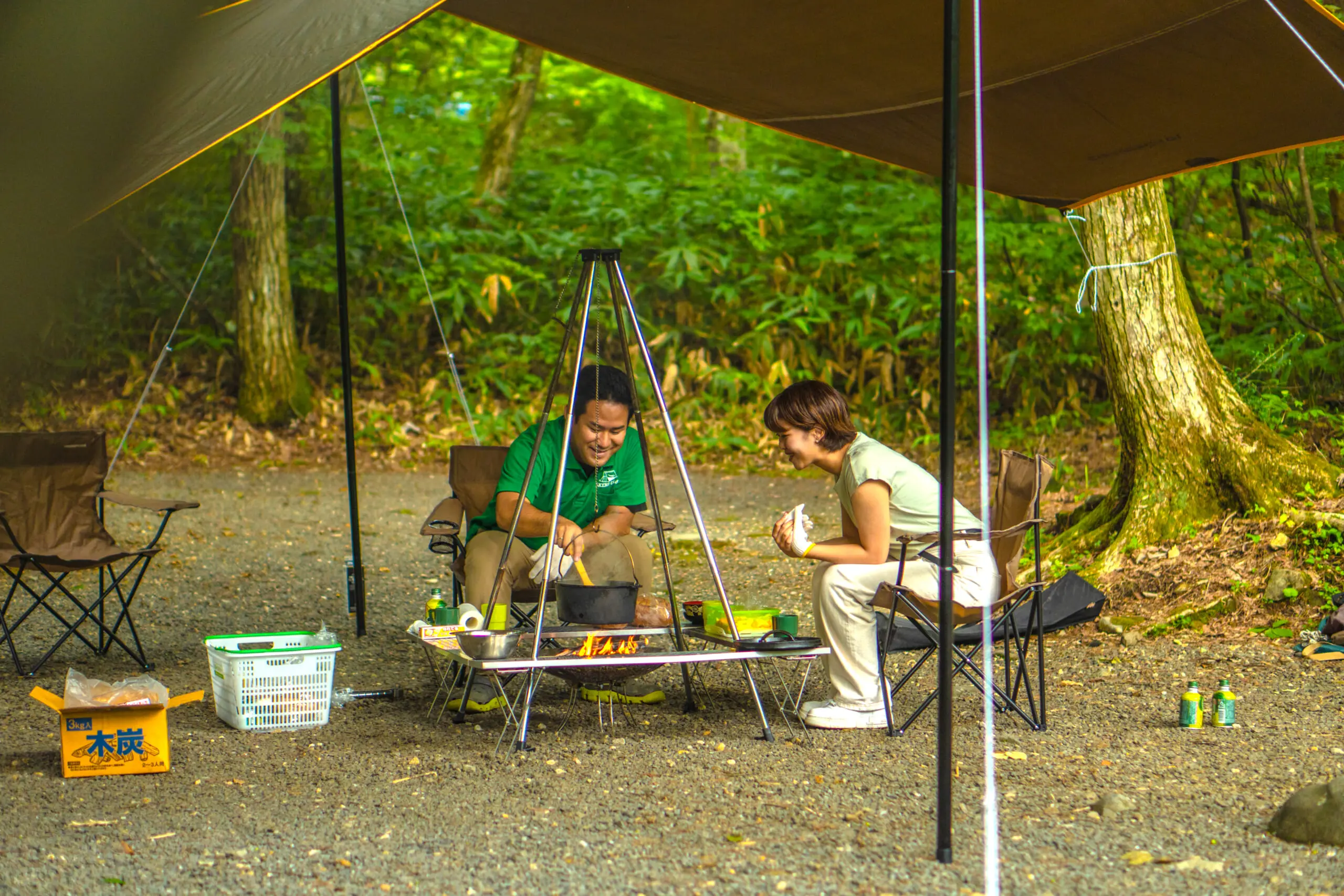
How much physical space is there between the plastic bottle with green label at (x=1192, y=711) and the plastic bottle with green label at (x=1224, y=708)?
0.04m

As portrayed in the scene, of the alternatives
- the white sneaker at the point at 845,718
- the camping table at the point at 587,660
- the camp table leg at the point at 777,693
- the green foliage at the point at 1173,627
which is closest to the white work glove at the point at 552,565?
the camping table at the point at 587,660

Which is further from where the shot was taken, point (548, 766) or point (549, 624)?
point (549, 624)

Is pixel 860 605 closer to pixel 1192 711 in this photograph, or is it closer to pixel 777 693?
pixel 777 693

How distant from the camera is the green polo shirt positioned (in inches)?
149

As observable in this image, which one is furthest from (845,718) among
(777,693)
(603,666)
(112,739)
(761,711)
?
(112,739)

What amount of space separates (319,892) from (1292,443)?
4074 millimetres

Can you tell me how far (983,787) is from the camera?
2.82 m

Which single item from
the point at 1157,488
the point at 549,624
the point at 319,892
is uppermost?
the point at 1157,488

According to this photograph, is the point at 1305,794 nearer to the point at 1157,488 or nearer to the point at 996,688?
the point at 996,688

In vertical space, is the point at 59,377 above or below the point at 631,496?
above

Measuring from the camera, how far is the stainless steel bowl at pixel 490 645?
3098 millimetres

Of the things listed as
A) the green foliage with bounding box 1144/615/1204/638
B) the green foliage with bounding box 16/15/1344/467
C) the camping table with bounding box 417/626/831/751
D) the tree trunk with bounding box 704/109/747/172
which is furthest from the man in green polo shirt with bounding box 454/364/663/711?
the tree trunk with bounding box 704/109/747/172

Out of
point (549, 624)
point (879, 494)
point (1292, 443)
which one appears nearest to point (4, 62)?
point (549, 624)

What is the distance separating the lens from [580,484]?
3.88 meters
